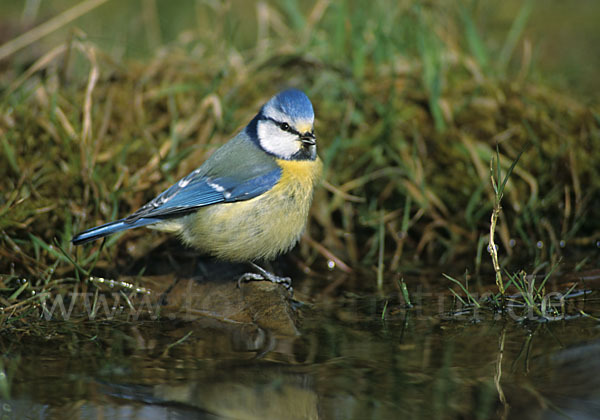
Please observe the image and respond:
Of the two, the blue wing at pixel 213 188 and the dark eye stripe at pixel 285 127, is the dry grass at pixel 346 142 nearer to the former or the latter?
the blue wing at pixel 213 188

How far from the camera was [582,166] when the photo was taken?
4188mm

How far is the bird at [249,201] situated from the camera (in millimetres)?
3436

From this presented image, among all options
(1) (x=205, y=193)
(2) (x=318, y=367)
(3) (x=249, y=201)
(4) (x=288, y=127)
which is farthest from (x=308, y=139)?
(2) (x=318, y=367)

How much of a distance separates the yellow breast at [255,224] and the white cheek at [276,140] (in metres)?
0.17

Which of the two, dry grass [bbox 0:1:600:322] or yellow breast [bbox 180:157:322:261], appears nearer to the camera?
yellow breast [bbox 180:157:322:261]

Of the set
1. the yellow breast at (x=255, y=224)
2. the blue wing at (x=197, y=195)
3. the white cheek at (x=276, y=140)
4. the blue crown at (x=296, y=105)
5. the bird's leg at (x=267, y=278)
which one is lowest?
the bird's leg at (x=267, y=278)

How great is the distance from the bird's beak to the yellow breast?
0.18 m

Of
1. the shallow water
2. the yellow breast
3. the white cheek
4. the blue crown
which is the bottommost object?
the shallow water

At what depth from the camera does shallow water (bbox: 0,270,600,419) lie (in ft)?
6.91

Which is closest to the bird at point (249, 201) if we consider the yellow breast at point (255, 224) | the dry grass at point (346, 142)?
the yellow breast at point (255, 224)

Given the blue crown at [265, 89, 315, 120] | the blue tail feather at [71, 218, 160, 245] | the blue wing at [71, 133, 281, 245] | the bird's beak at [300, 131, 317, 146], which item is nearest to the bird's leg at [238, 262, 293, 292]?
the blue wing at [71, 133, 281, 245]

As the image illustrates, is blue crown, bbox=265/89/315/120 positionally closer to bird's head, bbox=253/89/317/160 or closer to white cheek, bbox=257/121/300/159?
bird's head, bbox=253/89/317/160

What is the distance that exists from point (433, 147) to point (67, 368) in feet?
9.22

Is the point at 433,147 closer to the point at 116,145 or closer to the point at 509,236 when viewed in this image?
the point at 509,236
